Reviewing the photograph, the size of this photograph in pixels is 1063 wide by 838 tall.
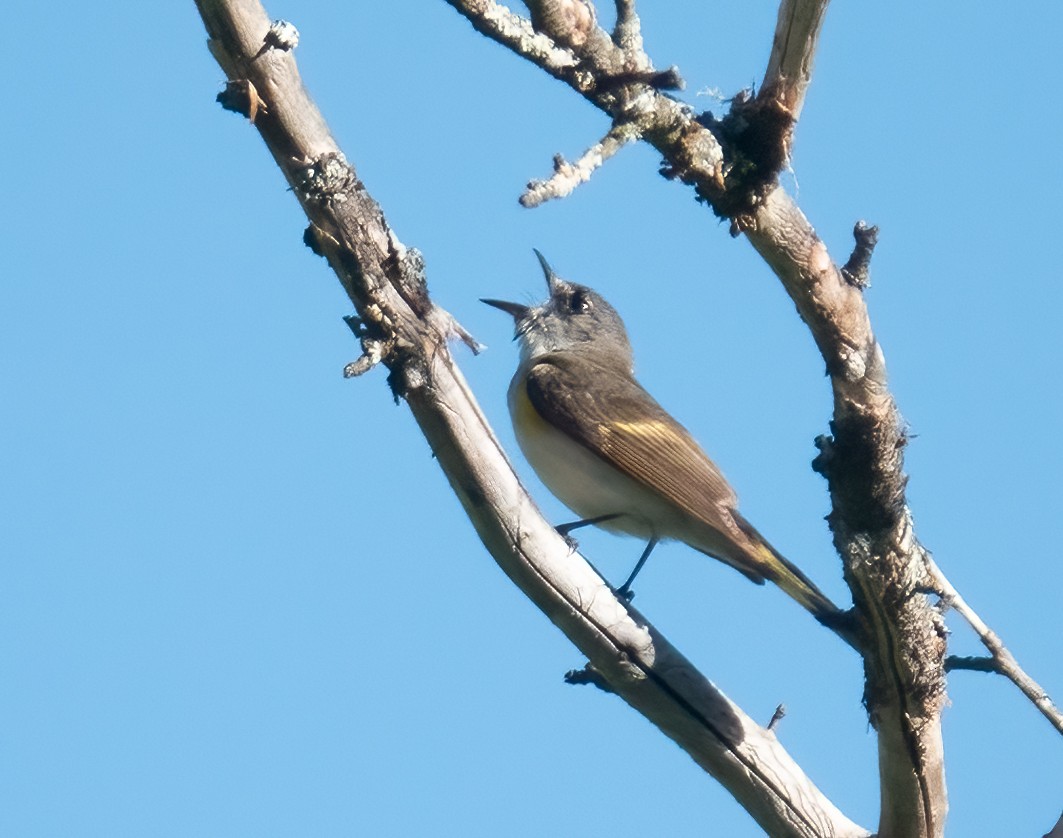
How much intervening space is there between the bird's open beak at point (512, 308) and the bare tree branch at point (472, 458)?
508cm

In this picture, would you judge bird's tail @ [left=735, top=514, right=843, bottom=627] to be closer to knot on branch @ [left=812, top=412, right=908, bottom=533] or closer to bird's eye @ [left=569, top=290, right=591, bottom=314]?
knot on branch @ [left=812, top=412, right=908, bottom=533]

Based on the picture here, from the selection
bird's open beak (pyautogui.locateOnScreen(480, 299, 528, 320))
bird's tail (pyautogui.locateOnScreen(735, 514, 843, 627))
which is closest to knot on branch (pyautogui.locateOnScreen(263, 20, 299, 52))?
bird's tail (pyautogui.locateOnScreen(735, 514, 843, 627))

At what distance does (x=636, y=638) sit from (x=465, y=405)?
120 cm

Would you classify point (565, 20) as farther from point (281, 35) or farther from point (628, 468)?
point (628, 468)

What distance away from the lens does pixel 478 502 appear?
464 cm

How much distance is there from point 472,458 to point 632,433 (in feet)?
11.2

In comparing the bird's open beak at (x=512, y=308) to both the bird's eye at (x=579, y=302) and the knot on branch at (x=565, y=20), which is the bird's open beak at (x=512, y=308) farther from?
the knot on branch at (x=565, y=20)

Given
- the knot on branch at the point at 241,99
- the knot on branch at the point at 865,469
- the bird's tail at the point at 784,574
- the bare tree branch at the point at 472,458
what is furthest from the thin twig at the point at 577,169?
the bird's tail at the point at 784,574

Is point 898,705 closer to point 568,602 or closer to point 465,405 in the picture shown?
point 568,602

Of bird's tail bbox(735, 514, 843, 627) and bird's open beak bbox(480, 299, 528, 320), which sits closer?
bird's tail bbox(735, 514, 843, 627)

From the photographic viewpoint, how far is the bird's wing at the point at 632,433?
24.3ft

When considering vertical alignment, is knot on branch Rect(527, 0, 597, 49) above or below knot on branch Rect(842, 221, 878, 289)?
above

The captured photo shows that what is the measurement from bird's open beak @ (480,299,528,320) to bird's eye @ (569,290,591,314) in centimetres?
36

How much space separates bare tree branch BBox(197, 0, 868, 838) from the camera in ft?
13.6
